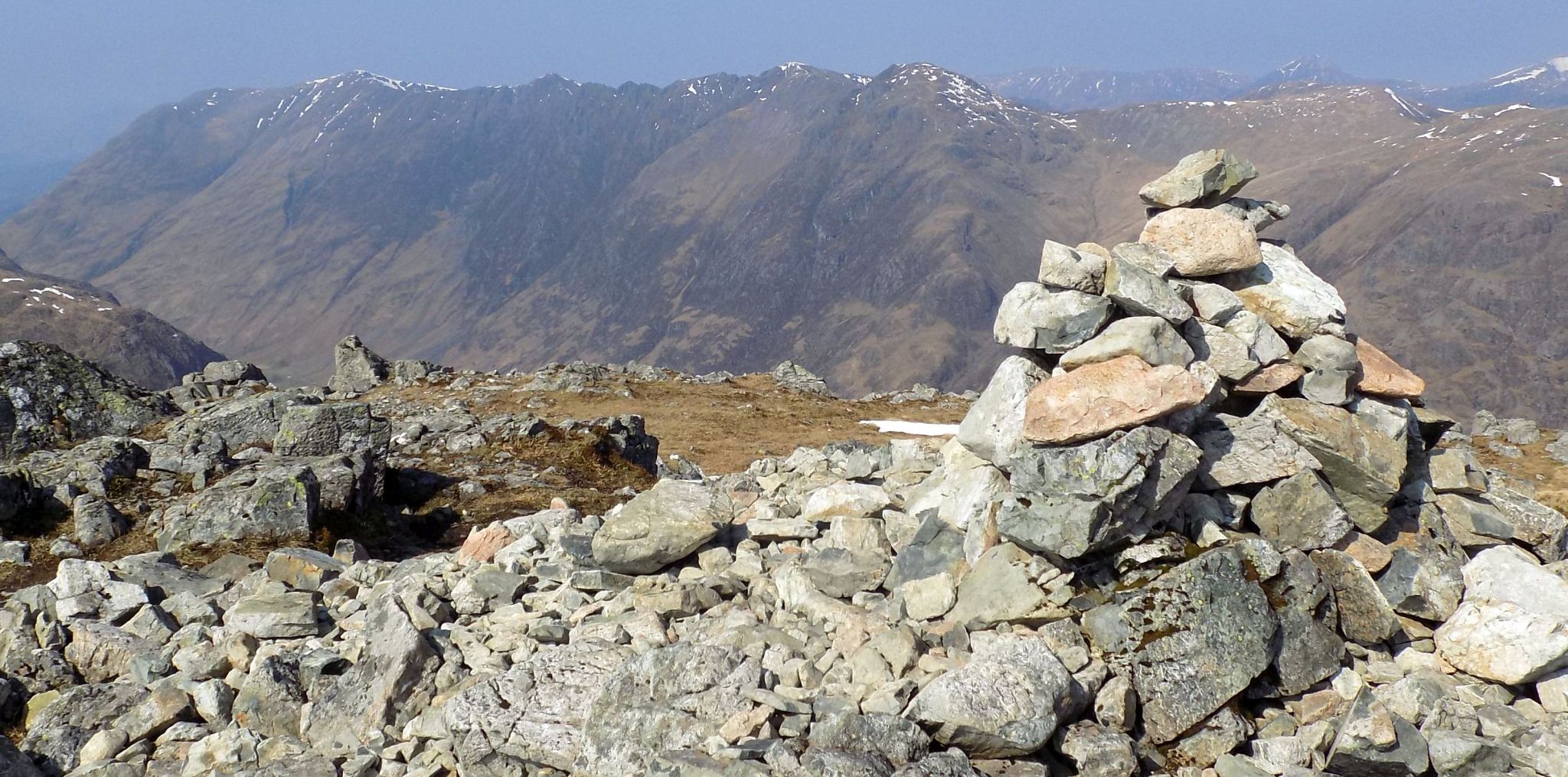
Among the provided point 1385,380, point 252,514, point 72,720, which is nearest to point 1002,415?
point 1385,380

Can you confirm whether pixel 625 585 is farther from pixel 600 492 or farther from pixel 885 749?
pixel 600 492

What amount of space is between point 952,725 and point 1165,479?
3.95 meters

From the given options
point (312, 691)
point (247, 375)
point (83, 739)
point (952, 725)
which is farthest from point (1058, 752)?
point (247, 375)

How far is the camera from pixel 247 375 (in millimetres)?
50656

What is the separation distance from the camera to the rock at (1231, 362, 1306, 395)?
40.1 ft

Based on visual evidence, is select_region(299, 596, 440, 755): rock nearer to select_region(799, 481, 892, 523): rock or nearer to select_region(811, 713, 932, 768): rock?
select_region(811, 713, 932, 768): rock

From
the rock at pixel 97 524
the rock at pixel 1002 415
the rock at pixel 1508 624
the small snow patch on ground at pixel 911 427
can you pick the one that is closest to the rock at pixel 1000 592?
the rock at pixel 1002 415

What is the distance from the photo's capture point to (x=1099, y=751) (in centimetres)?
919

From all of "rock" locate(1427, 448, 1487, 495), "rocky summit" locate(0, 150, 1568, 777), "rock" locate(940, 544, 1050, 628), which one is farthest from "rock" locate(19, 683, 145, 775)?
"rock" locate(1427, 448, 1487, 495)

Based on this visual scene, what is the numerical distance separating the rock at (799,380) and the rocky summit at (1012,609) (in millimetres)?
35963

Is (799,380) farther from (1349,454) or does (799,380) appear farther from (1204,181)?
(1349,454)

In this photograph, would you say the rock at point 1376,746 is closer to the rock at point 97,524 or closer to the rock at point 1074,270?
the rock at point 1074,270

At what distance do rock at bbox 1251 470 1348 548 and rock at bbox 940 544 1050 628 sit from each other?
3240mm

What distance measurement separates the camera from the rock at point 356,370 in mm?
48188
